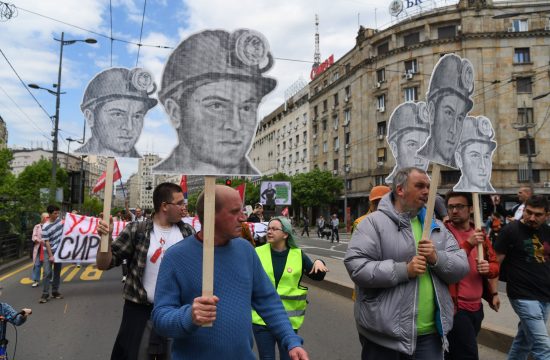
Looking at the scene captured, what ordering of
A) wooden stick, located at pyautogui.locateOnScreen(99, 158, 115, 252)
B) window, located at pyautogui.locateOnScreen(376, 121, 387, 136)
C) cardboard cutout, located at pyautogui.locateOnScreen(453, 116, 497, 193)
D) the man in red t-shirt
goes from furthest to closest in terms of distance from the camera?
window, located at pyautogui.locateOnScreen(376, 121, 387, 136)
cardboard cutout, located at pyautogui.locateOnScreen(453, 116, 497, 193)
the man in red t-shirt
wooden stick, located at pyautogui.locateOnScreen(99, 158, 115, 252)

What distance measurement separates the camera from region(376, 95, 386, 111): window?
4066 cm

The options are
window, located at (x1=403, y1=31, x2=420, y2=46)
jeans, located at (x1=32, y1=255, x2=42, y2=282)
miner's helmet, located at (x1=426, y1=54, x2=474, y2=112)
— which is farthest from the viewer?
window, located at (x1=403, y1=31, x2=420, y2=46)

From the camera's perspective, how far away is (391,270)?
2725 mm

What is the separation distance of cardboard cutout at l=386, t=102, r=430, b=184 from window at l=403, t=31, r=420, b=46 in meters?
36.4

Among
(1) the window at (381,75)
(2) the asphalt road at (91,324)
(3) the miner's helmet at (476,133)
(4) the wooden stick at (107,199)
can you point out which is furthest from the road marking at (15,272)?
(1) the window at (381,75)

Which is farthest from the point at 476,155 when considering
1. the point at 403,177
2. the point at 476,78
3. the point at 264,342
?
the point at 476,78

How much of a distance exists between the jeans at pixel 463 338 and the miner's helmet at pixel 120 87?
3.26 m

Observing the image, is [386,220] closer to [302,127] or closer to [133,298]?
[133,298]

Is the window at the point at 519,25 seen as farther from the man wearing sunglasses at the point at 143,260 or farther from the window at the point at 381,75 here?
the man wearing sunglasses at the point at 143,260

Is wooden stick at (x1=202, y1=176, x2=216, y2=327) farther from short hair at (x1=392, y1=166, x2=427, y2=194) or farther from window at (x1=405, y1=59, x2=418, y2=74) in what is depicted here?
window at (x1=405, y1=59, x2=418, y2=74)

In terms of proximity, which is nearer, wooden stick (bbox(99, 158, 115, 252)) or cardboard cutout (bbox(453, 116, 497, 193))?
wooden stick (bbox(99, 158, 115, 252))

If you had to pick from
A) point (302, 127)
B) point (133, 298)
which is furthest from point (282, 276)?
point (302, 127)

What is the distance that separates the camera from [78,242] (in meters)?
8.20

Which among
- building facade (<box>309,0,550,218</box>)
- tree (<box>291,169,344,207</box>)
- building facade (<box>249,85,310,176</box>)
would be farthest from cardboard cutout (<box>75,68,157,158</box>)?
building facade (<box>249,85,310,176</box>)
